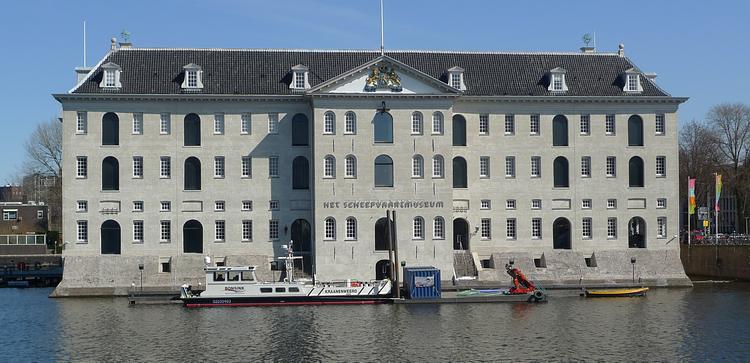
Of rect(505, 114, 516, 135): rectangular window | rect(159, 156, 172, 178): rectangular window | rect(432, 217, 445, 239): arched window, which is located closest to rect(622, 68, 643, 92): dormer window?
rect(505, 114, 516, 135): rectangular window

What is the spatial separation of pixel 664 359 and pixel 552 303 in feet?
66.6

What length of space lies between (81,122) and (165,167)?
21.9ft

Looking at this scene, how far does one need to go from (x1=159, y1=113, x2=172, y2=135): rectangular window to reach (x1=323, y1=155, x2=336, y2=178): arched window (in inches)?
455

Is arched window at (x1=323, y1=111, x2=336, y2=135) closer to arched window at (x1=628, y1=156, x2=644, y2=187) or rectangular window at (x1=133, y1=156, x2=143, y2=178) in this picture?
rectangular window at (x1=133, y1=156, x2=143, y2=178)

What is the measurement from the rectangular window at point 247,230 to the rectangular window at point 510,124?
2034cm

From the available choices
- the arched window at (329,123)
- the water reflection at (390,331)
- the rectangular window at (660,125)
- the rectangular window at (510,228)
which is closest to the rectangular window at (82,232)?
the water reflection at (390,331)

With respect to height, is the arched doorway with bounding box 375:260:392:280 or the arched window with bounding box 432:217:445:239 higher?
the arched window with bounding box 432:217:445:239

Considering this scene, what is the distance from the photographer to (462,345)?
45844mm

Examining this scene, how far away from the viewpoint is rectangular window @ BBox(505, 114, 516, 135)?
74125 millimetres


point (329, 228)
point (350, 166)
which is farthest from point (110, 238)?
point (350, 166)

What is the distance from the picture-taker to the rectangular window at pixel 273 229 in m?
71.8

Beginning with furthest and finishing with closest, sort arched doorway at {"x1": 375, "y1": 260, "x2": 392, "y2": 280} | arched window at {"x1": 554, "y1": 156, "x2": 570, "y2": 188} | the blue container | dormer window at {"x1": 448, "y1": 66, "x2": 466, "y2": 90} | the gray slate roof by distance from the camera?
arched window at {"x1": 554, "y1": 156, "x2": 570, "y2": 188} < dormer window at {"x1": 448, "y1": 66, "x2": 466, "y2": 90} < the gray slate roof < arched doorway at {"x1": 375, "y1": 260, "x2": 392, "y2": 280} < the blue container

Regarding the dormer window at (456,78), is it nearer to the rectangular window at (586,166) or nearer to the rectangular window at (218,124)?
the rectangular window at (586,166)

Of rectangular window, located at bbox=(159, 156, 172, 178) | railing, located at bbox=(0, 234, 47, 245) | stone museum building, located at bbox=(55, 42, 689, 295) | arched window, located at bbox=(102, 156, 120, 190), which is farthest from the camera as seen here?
railing, located at bbox=(0, 234, 47, 245)
